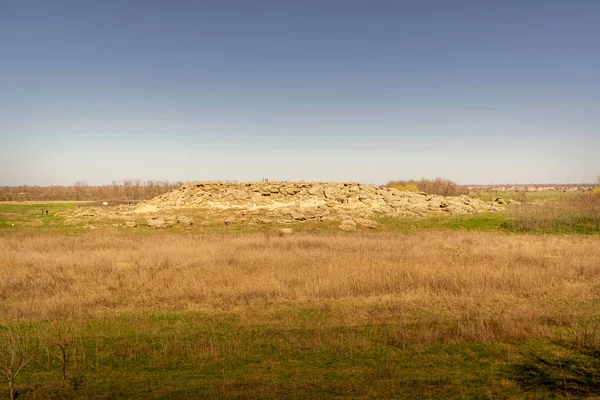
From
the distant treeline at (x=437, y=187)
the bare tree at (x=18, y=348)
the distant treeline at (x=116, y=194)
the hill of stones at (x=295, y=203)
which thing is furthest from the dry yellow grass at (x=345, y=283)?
the distant treeline at (x=116, y=194)

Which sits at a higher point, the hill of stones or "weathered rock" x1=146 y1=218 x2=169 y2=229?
the hill of stones

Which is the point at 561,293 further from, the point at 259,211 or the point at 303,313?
the point at 259,211

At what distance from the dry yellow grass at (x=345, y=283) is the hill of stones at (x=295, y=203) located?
1540 cm

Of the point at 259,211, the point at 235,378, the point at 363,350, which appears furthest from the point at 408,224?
the point at 235,378

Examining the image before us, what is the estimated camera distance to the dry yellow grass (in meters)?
9.45

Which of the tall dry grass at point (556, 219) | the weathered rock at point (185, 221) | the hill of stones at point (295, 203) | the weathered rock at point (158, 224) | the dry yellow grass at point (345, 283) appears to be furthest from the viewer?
the hill of stones at point (295, 203)

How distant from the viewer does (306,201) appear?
4078 cm

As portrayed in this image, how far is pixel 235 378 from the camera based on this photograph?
616 centimetres

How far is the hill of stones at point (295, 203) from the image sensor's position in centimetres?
3469

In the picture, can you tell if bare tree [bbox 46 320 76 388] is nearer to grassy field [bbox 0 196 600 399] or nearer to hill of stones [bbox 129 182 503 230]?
grassy field [bbox 0 196 600 399]

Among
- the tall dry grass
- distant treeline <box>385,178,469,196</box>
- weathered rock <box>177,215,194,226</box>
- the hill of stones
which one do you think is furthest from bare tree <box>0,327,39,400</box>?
distant treeline <box>385,178,469,196</box>

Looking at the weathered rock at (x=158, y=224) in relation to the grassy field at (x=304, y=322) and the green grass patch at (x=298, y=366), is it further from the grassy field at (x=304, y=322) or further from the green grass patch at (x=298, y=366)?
the green grass patch at (x=298, y=366)

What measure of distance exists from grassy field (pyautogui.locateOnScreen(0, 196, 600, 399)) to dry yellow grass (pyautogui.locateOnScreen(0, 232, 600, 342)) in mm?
72

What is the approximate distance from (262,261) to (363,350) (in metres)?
8.73
